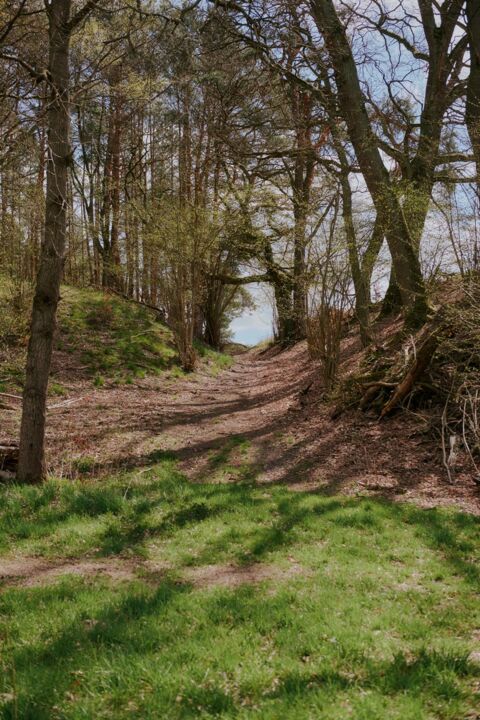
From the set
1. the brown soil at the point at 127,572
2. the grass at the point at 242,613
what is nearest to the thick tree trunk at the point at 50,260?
the grass at the point at 242,613

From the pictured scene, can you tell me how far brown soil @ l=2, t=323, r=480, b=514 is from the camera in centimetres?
776

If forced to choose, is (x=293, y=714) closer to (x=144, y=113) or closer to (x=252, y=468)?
(x=252, y=468)

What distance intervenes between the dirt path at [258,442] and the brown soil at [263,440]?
2 centimetres

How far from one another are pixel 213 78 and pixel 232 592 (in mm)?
11872

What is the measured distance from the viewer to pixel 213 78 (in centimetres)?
1288

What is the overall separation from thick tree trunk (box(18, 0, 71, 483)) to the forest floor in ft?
2.36

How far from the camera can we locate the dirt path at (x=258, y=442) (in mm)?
7789

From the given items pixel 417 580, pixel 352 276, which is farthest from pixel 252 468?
pixel 352 276

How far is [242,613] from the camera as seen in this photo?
4180mm

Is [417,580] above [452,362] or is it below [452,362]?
below

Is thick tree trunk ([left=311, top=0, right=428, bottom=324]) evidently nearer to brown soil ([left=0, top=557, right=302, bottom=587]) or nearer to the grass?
the grass

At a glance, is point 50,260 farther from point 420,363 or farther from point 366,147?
point 366,147

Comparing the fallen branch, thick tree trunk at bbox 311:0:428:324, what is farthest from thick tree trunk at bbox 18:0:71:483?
thick tree trunk at bbox 311:0:428:324

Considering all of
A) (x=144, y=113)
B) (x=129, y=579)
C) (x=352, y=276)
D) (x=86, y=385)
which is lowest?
(x=129, y=579)
